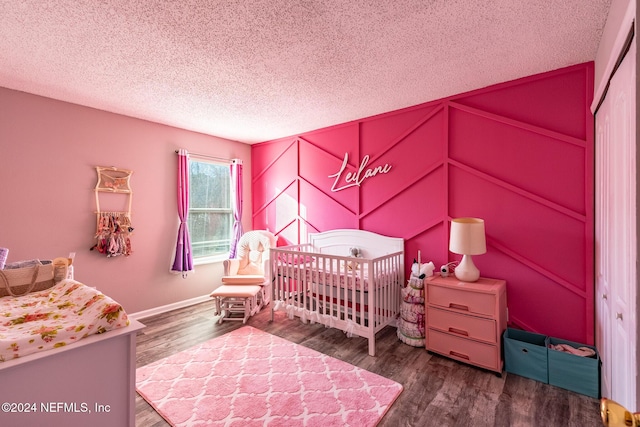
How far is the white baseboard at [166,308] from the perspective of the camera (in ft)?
11.3

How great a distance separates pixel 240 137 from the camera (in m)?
4.38

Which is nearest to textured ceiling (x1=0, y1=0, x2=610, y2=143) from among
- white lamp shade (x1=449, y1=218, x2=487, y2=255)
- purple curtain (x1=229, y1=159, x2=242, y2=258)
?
white lamp shade (x1=449, y1=218, x2=487, y2=255)

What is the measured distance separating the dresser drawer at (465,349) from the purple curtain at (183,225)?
3.11 meters

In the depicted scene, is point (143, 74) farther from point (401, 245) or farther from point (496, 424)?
point (496, 424)

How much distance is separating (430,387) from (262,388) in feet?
4.14

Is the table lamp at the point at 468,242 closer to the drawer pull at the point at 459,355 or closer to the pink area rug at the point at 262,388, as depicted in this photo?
the drawer pull at the point at 459,355

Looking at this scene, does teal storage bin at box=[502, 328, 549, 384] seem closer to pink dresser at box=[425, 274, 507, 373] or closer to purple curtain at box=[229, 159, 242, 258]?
pink dresser at box=[425, 274, 507, 373]

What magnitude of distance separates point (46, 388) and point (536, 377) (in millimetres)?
3029

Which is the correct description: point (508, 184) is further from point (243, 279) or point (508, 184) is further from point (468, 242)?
point (243, 279)

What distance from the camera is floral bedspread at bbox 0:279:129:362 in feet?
3.88

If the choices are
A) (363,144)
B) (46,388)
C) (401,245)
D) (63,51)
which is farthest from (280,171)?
(46,388)

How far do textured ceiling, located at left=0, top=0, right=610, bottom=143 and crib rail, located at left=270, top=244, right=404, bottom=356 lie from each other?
5.54 feet

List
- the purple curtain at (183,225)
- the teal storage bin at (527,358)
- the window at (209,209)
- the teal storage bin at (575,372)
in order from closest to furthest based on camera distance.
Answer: the teal storage bin at (575,372)
the teal storage bin at (527,358)
the purple curtain at (183,225)
the window at (209,209)

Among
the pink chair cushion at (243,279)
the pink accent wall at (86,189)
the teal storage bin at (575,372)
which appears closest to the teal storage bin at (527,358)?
the teal storage bin at (575,372)
